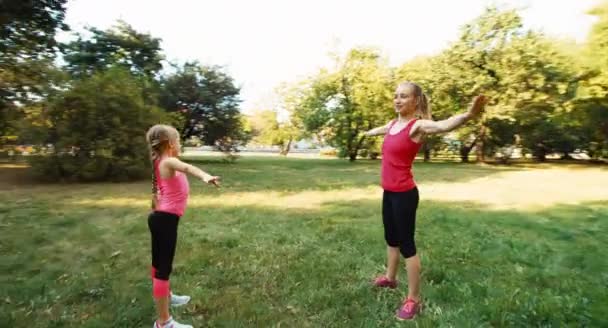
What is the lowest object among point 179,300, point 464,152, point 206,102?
point 179,300

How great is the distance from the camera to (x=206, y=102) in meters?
26.3

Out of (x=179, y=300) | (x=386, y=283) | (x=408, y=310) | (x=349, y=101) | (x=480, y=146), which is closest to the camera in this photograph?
(x=408, y=310)

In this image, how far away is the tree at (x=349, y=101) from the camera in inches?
1292

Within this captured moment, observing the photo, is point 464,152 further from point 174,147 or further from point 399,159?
point 174,147

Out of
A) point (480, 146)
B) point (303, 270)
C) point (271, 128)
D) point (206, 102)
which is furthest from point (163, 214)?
point (271, 128)

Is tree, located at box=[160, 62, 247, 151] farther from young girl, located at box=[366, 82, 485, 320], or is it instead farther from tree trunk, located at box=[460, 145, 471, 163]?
young girl, located at box=[366, 82, 485, 320]

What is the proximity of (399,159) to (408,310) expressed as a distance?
1254 millimetres

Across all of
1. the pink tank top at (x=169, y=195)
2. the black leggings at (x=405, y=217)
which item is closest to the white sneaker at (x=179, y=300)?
the pink tank top at (x=169, y=195)

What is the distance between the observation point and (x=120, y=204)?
975cm

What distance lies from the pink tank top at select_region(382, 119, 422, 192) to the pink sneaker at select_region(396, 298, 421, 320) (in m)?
0.95

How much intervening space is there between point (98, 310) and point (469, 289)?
3.39m

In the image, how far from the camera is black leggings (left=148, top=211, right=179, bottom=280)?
10.8 feet

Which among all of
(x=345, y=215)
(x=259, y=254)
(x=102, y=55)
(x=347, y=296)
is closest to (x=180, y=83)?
(x=102, y=55)

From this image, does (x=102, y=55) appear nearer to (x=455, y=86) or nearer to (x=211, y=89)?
(x=211, y=89)
